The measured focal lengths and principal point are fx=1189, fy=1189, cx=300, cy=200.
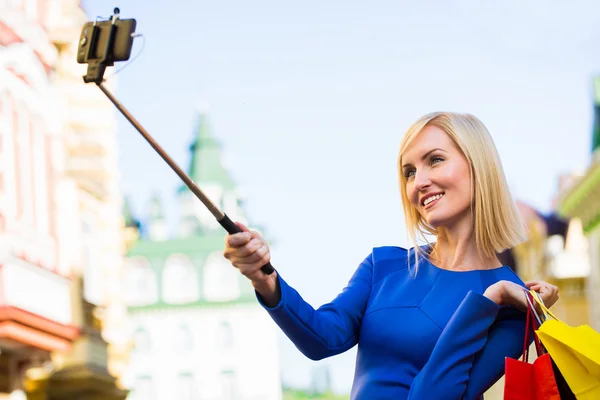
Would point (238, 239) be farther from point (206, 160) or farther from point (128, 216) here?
point (206, 160)

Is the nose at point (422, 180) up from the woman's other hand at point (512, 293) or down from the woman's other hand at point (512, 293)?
up

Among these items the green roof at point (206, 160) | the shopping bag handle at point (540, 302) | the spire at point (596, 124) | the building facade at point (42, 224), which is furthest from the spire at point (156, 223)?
the shopping bag handle at point (540, 302)

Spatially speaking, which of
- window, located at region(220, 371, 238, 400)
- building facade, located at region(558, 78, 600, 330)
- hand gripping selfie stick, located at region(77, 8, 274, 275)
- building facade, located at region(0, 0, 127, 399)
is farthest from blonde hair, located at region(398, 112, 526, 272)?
window, located at region(220, 371, 238, 400)

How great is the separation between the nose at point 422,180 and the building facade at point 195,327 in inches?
2249

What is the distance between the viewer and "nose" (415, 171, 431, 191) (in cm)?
346

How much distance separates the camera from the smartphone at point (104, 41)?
10.3 ft

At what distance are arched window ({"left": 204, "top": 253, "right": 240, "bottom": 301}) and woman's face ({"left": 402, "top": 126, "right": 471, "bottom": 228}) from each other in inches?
2294

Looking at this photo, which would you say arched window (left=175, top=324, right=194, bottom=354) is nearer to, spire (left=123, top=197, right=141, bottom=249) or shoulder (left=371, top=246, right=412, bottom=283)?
spire (left=123, top=197, right=141, bottom=249)

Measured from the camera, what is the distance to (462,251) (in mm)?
3535

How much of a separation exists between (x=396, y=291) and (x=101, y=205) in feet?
68.9

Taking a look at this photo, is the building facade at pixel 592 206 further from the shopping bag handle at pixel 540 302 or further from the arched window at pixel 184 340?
the arched window at pixel 184 340

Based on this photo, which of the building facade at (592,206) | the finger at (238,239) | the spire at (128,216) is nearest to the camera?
the finger at (238,239)

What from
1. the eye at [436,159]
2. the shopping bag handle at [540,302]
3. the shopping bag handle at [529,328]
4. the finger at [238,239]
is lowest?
the shopping bag handle at [529,328]

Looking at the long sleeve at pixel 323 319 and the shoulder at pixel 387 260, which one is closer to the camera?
the long sleeve at pixel 323 319
